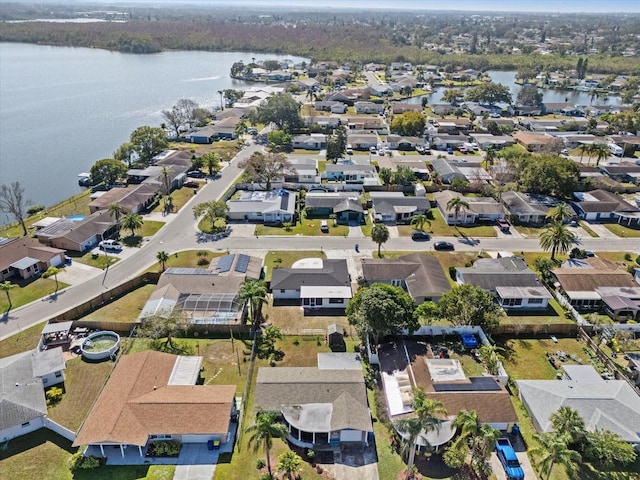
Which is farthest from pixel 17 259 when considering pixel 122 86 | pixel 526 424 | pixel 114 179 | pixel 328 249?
pixel 122 86

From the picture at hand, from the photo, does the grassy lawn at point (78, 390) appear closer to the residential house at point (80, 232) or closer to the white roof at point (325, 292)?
the white roof at point (325, 292)

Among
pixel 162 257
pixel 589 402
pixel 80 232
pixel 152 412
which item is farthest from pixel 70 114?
pixel 589 402

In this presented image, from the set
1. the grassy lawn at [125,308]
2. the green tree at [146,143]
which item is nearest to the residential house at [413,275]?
the grassy lawn at [125,308]

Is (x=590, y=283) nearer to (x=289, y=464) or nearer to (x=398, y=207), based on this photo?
(x=398, y=207)

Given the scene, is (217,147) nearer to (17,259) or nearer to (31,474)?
(17,259)

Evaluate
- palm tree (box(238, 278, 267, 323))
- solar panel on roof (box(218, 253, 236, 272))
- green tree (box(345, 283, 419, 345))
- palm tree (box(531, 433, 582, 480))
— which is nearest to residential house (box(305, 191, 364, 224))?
solar panel on roof (box(218, 253, 236, 272))

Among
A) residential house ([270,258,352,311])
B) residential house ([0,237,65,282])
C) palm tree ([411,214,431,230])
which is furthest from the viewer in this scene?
palm tree ([411,214,431,230])

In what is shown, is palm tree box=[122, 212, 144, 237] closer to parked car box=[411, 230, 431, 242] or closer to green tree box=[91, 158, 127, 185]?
green tree box=[91, 158, 127, 185]
